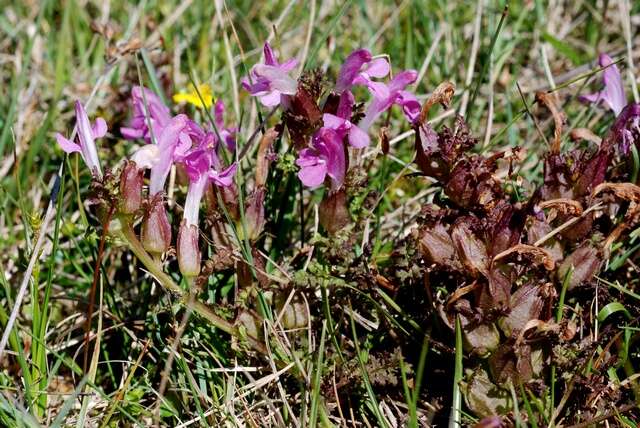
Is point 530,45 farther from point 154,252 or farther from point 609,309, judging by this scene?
point 154,252

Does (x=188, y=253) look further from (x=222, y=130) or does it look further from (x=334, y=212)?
(x=222, y=130)

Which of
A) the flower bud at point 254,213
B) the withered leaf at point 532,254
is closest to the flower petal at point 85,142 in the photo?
the flower bud at point 254,213

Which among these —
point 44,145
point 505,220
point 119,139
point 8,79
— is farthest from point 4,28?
point 505,220

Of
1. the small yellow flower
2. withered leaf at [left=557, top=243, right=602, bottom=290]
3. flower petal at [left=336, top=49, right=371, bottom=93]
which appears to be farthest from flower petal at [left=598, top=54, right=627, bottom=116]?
the small yellow flower

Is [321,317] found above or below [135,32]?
below

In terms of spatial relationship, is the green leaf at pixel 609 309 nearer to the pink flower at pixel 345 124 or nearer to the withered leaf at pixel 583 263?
the withered leaf at pixel 583 263

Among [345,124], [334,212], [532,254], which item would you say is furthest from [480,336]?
[345,124]
